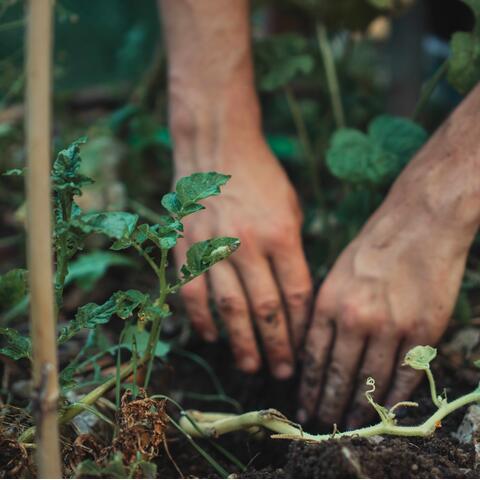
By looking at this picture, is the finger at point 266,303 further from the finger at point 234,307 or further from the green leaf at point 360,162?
the green leaf at point 360,162

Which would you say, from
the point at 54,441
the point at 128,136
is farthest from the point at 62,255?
the point at 128,136

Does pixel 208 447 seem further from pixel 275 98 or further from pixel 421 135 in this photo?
pixel 275 98

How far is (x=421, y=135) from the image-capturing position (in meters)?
1.44

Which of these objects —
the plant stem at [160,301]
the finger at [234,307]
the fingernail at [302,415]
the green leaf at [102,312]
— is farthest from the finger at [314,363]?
the green leaf at [102,312]

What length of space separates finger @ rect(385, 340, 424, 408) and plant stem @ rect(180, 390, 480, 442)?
19 centimetres

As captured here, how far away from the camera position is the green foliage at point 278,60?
65.9 inches

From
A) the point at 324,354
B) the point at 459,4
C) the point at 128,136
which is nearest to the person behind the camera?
the point at 324,354

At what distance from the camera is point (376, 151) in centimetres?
141

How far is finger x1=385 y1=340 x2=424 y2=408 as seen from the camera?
1.21 m

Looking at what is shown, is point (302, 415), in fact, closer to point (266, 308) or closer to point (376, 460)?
point (266, 308)

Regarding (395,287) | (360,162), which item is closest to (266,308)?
(395,287)

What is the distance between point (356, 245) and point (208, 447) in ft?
1.41

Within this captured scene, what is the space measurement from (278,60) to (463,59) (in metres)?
0.52

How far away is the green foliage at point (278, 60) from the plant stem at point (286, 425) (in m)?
0.87
